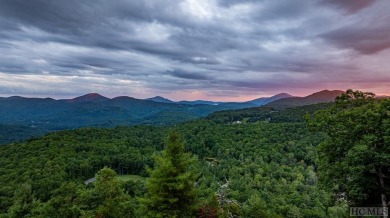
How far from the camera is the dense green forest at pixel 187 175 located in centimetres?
1762

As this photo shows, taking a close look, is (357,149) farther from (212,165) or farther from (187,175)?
(212,165)

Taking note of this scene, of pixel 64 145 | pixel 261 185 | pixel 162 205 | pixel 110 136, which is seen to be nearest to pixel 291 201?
pixel 261 185

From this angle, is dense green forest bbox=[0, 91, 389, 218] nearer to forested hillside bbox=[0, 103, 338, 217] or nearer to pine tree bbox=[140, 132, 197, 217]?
pine tree bbox=[140, 132, 197, 217]

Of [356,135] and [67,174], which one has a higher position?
[356,135]

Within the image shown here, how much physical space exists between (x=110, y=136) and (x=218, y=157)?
181 ft

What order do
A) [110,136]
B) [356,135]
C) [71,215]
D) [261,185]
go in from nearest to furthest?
[356,135]
[71,215]
[261,185]
[110,136]

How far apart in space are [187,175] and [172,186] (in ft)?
4.04

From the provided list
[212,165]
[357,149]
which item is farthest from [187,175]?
[212,165]

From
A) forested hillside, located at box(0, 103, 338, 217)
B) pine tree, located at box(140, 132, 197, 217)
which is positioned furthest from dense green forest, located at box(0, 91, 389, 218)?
forested hillside, located at box(0, 103, 338, 217)

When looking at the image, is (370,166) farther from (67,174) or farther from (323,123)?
(67,174)

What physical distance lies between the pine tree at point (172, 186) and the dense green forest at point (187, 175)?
71mm

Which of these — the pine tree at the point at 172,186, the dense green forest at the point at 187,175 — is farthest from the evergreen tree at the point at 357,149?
the pine tree at the point at 172,186

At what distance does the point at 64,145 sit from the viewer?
93.4m

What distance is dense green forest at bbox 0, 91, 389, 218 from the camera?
17.6m
